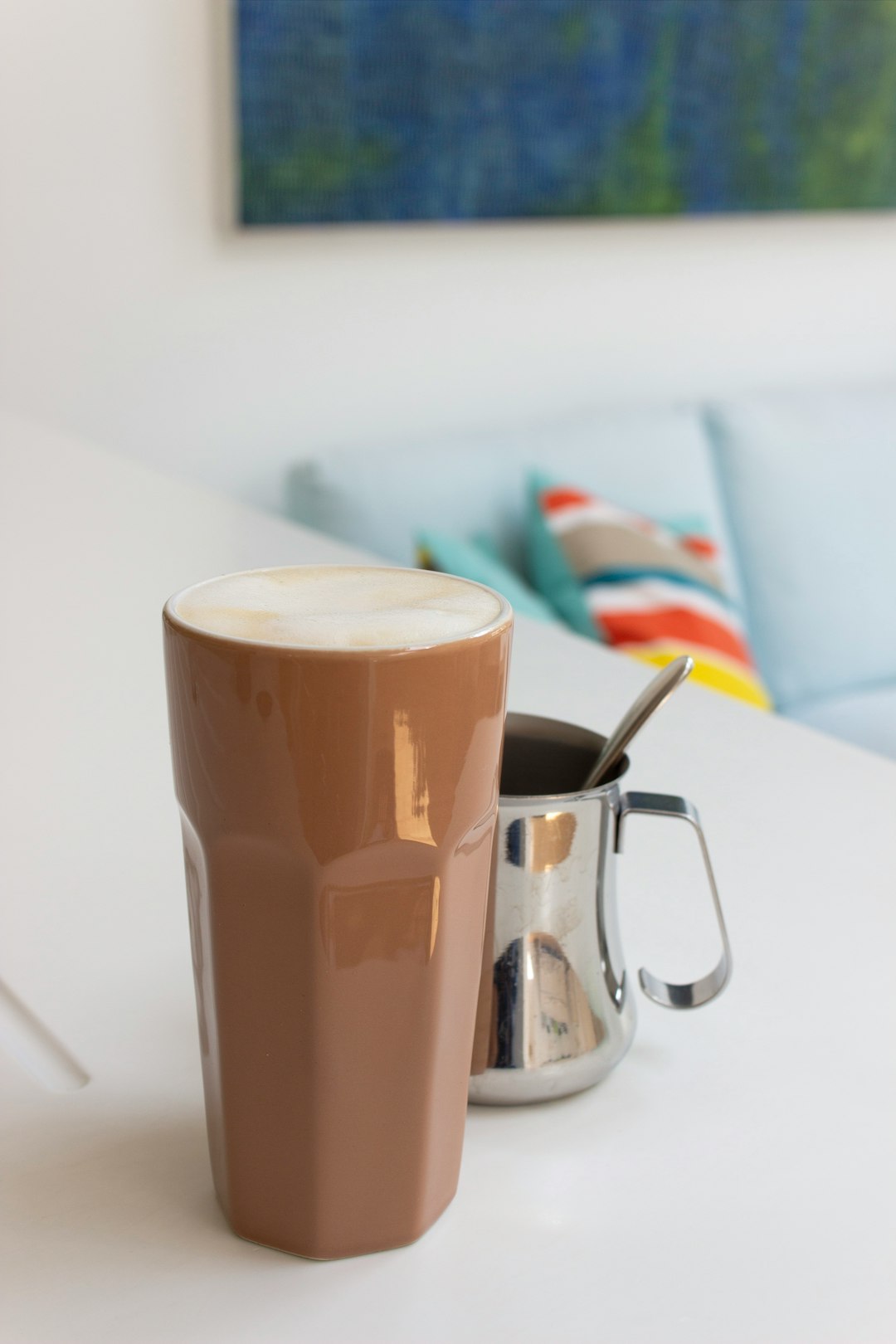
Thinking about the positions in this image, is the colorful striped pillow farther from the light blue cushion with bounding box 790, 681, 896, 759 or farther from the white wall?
the white wall

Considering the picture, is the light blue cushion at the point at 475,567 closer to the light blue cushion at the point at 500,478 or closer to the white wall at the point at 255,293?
the light blue cushion at the point at 500,478

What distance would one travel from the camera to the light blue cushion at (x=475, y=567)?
1.78m

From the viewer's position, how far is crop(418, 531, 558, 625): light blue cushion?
1.78m

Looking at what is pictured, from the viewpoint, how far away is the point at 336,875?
29cm

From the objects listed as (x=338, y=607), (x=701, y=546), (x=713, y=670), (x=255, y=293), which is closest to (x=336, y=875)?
(x=338, y=607)

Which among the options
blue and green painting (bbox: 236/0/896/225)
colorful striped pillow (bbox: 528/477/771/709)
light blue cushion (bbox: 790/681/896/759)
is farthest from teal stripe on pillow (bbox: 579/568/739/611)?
blue and green painting (bbox: 236/0/896/225)

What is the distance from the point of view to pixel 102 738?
2.01 feet

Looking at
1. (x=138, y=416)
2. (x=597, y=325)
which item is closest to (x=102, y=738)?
(x=138, y=416)

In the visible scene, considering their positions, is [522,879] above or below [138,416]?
above

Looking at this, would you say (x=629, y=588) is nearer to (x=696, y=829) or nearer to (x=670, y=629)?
(x=670, y=629)

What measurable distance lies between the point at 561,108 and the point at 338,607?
6.82 feet

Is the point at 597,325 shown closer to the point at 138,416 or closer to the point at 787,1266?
the point at 138,416

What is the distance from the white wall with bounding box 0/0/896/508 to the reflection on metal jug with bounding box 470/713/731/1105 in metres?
1.65

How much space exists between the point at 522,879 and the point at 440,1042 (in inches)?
2.7
